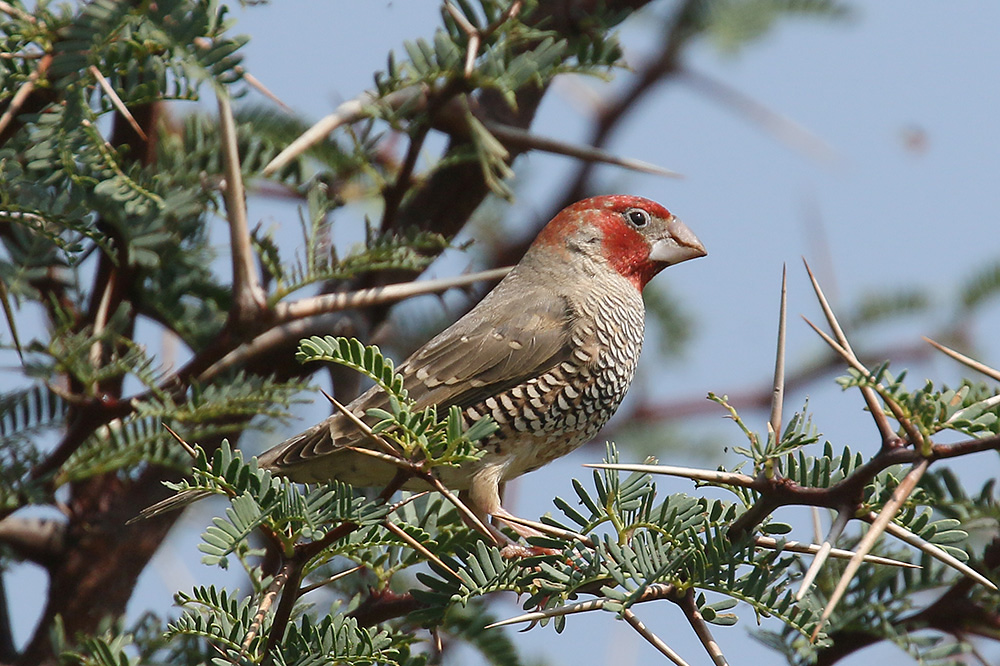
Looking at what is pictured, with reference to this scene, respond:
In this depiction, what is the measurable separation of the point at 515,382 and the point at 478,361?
16 centimetres

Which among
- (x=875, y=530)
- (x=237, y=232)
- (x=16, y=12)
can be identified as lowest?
(x=875, y=530)

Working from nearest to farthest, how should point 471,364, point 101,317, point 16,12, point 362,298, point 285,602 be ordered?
point 285,602 < point 16,12 < point 362,298 < point 101,317 < point 471,364

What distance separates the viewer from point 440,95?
12.1ft

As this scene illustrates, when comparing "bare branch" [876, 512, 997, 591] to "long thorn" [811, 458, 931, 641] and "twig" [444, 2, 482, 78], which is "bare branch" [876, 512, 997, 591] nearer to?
"long thorn" [811, 458, 931, 641]

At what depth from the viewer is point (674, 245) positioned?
5.05 meters

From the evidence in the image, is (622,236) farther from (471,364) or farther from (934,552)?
(934,552)

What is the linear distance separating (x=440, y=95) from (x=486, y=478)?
1.39 meters

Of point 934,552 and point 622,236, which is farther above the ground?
point 934,552

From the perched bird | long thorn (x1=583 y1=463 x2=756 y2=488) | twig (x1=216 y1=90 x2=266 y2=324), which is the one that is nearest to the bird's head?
the perched bird

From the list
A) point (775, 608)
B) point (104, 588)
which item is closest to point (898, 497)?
point (775, 608)

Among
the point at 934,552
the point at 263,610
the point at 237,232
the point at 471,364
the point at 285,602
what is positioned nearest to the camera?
the point at 934,552

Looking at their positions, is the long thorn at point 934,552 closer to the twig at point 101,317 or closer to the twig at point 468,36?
the twig at point 468,36

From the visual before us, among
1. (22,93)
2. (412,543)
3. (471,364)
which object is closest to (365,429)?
(412,543)

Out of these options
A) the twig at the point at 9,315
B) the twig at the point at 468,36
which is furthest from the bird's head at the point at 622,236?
the twig at the point at 9,315
